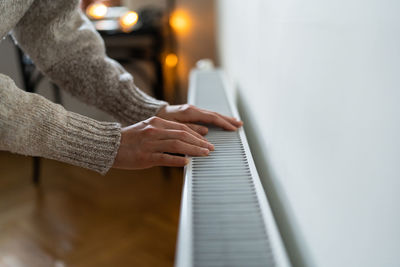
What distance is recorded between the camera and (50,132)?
19.7 inches

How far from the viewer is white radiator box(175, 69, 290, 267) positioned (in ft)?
1.11

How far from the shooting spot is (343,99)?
0.32m

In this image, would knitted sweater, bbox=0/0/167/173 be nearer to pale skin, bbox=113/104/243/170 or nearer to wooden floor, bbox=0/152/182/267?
pale skin, bbox=113/104/243/170

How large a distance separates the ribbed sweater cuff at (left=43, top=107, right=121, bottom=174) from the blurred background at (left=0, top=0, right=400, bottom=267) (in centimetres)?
24

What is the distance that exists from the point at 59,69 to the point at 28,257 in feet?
2.54

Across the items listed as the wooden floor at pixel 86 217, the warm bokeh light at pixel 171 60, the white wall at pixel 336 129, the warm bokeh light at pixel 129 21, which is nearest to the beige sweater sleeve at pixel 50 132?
the white wall at pixel 336 129

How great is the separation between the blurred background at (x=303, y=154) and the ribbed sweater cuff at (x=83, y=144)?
0.80ft

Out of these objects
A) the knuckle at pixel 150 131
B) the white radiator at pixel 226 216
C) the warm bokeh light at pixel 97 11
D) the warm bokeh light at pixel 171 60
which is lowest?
the warm bokeh light at pixel 171 60

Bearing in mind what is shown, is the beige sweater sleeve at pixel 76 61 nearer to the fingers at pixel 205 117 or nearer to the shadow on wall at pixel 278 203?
the fingers at pixel 205 117

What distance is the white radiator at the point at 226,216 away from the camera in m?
0.34

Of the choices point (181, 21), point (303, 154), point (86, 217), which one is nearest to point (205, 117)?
point (303, 154)

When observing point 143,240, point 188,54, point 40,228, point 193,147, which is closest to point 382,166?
point 193,147

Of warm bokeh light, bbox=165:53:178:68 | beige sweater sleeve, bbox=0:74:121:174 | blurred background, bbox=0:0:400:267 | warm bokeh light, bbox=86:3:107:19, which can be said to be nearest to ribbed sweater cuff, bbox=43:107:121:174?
beige sweater sleeve, bbox=0:74:121:174

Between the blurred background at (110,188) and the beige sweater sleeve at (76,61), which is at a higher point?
the beige sweater sleeve at (76,61)
